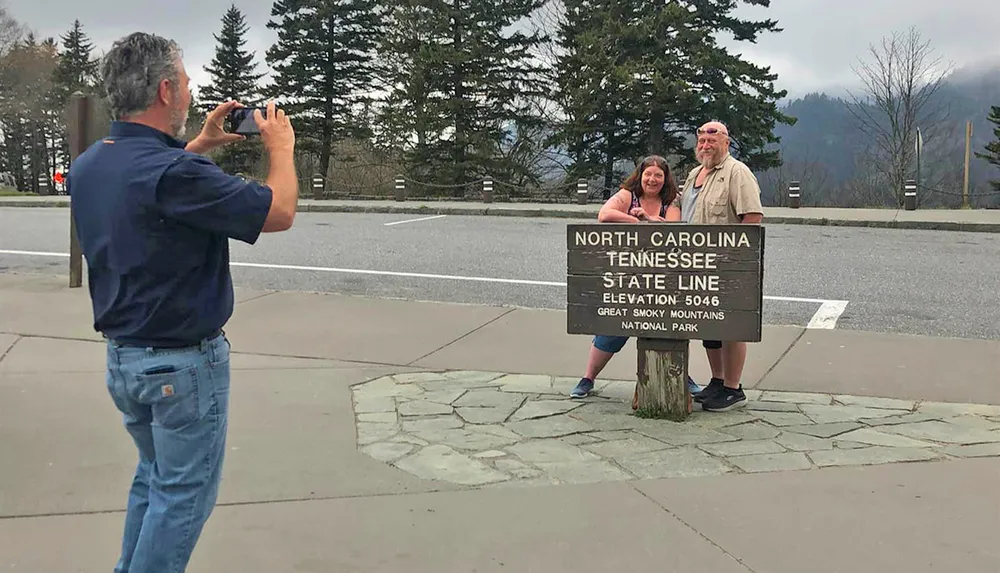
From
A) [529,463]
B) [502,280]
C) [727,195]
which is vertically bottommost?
[529,463]

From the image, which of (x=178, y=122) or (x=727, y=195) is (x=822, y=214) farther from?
(x=178, y=122)

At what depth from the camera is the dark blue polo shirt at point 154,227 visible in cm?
221

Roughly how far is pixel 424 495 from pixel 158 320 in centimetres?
176

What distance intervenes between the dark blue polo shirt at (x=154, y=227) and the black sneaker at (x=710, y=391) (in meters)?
3.35

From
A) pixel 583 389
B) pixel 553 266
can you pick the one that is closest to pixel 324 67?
pixel 553 266

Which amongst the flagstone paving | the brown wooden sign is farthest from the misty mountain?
the brown wooden sign

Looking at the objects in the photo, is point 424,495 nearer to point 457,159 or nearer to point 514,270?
point 514,270

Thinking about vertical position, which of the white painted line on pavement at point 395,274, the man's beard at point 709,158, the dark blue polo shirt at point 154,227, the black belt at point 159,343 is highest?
the man's beard at point 709,158

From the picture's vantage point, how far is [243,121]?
259 cm

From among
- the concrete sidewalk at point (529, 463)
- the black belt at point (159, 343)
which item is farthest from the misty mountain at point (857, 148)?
the black belt at point (159, 343)

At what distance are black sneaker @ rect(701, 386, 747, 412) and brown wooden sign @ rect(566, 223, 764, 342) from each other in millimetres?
490

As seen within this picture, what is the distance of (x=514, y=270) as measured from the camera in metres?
10.9

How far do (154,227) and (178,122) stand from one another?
346mm

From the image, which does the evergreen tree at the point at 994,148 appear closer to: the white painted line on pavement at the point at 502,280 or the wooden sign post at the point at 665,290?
the white painted line on pavement at the point at 502,280
